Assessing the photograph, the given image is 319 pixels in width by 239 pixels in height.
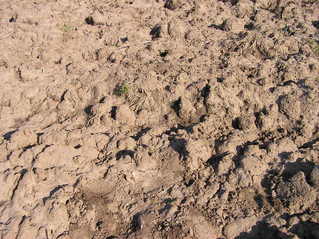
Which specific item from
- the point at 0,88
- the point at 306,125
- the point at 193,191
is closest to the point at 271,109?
the point at 306,125

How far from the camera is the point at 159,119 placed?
4.61 metres

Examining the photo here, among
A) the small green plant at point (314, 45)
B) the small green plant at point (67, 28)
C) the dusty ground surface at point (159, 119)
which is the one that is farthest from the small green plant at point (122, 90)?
the small green plant at point (314, 45)

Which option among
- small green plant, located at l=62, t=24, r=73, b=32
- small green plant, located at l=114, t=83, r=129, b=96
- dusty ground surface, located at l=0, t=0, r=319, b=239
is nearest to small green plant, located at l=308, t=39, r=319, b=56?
dusty ground surface, located at l=0, t=0, r=319, b=239

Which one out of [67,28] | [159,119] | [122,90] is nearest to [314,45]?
[159,119]

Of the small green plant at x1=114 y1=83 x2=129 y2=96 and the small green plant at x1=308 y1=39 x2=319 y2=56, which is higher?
the small green plant at x1=308 y1=39 x2=319 y2=56

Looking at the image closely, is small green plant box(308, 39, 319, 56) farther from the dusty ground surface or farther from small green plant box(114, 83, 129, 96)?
small green plant box(114, 83, 129, 96)

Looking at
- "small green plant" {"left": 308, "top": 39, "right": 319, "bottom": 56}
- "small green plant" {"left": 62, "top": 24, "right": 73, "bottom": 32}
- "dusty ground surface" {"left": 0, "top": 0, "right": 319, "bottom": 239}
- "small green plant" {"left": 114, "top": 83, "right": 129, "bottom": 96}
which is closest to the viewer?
"dusty ground surface" {"left": 0, "top": 0, "right": 319, "bottom": 239}

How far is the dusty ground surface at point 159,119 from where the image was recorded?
11.8 ft

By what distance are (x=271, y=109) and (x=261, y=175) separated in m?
1.15

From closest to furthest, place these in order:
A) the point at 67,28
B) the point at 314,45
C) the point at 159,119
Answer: the point at 159,119 < the point at 314,45 < the point at 67,28

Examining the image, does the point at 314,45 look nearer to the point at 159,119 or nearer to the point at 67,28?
the point at 159,119

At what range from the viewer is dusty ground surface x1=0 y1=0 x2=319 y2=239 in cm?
358

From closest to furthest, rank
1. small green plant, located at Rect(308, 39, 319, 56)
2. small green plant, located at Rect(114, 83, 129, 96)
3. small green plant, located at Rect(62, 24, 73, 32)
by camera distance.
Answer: small green plant, located at Rect(114, 83, 129, 96)
small green plant, located at Rect(308, 39, 319, 56)
small green plant, located at Rect(62, 24, 73, 32)

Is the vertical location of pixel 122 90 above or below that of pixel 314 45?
below
